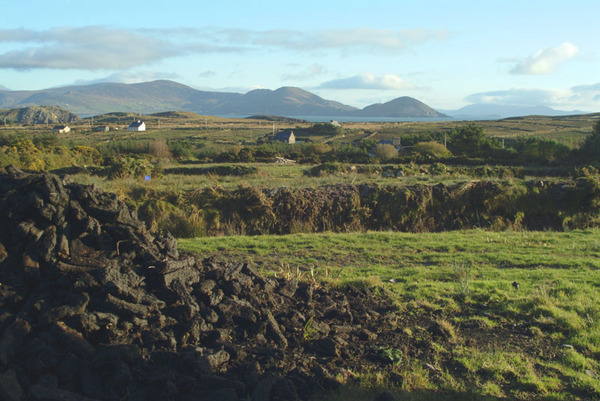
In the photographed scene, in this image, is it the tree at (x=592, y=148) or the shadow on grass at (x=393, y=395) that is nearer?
the shadow on grass at (x=393, y=395)

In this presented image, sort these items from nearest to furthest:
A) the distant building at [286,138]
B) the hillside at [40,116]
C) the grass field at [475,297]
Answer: the grass field at [475,297] → the distant building at [286,138] → the hillside at [40,116]

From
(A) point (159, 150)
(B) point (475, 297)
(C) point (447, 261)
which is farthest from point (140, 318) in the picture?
(A) point (159, 150)

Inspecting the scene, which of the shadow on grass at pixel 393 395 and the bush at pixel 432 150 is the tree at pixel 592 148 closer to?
the bush at pixel 432 150

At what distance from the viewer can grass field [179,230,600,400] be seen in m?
4.64

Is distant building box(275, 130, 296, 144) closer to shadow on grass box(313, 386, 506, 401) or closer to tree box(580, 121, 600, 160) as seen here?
tree box(580, 121, 600, 160)

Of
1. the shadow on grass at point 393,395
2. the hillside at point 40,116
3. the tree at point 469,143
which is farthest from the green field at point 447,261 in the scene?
the hillside at point 40,116

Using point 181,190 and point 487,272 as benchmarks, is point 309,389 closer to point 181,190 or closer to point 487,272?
point 487,272

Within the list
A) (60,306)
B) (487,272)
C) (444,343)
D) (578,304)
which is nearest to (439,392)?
(444,343)

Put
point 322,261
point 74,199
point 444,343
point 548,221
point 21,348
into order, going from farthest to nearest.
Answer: point 548,221 → point 322,261 → point 74,199 → point 444,343 → point 21,348

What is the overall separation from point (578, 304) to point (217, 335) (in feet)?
16.5

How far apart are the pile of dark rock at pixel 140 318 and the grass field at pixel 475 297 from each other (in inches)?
21.7

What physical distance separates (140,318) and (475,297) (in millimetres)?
4708

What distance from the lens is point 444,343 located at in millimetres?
5516

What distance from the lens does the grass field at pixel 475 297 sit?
4.64 meters
